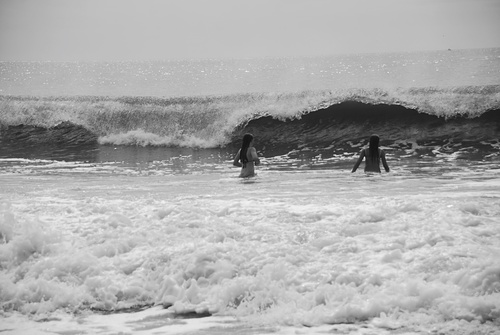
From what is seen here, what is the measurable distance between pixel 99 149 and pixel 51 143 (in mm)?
2520

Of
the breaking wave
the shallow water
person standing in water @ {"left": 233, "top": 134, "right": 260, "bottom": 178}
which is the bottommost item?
the shallow water

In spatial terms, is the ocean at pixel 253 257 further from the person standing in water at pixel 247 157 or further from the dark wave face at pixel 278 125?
the dark wave face at pixel 278 125

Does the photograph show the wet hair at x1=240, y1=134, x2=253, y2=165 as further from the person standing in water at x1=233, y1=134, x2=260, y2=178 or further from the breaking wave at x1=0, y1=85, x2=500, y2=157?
the breaking wave at x1=0, y1=85, x2=500, y2=157

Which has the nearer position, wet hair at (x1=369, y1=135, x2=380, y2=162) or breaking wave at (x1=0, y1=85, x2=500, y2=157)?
wet hair at (x1=369, y1=135, x2=380, y2=162)

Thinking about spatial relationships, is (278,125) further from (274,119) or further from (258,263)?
(258,263)

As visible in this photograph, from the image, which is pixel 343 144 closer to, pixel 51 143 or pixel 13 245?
pixel 51 143

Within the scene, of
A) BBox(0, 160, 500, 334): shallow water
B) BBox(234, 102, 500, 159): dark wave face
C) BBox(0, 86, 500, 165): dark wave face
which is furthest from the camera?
BBox(0, 86, 500, 165): dark wave face

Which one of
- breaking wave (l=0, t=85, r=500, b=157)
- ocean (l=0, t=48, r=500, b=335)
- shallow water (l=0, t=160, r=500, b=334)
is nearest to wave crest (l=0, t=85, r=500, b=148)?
breaking wave (l=0, t=85, r=500, b=157)

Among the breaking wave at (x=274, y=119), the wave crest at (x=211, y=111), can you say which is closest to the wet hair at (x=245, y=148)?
the breaking wave at (x=274, y=119)

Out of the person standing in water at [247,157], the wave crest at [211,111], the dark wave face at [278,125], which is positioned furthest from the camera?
the wave crest at [211,111]

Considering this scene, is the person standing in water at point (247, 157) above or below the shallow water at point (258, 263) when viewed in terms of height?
above

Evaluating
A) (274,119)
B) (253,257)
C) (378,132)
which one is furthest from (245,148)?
(274,119)

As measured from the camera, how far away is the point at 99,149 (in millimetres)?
22016

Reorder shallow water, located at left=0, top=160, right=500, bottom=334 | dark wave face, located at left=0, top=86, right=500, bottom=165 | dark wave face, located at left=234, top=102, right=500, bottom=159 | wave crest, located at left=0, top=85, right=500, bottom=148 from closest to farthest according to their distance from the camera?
shallow water, located at left=0, top=160, right=500, bottom=334, dark wave face, located at left=234, top=102, right=500, bottom=159, dark wave face, located at left=0, top=86, right=500, bottom=165, wave crest, located at left=0, top=85, right=500, bottom=148
